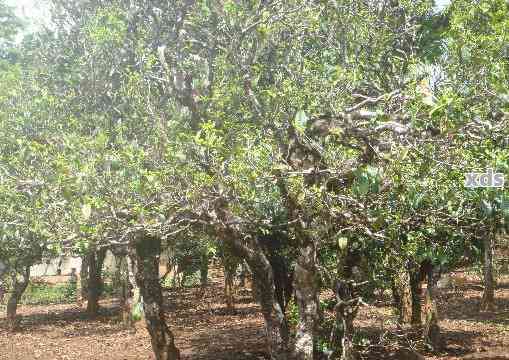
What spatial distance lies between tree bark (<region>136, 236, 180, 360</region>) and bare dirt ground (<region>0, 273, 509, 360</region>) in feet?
8.70

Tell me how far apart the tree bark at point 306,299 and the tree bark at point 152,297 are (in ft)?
14.8

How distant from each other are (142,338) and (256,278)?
10.8m

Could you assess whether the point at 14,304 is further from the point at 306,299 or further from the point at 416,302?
the point at 306,299

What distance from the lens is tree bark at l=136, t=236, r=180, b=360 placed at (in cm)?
1351

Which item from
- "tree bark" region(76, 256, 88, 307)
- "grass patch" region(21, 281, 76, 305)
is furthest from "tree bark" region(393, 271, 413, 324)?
"grass patch" region(21, 281, 76, 305)

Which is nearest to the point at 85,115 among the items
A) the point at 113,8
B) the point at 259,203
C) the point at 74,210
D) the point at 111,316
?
the point at 113,8

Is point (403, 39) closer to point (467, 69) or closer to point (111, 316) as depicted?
point (467, 69)

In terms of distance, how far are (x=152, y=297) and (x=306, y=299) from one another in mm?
4691

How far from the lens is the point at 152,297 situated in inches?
531

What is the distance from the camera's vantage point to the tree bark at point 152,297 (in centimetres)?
1351

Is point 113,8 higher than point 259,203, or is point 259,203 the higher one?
point 113,8

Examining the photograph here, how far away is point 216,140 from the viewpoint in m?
8.46

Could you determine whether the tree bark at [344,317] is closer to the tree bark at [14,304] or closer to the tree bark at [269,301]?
the tree bark at [269,301]

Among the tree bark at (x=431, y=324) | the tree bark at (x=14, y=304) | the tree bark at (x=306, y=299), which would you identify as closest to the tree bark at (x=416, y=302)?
the tree bark at (x=431, y=324)
